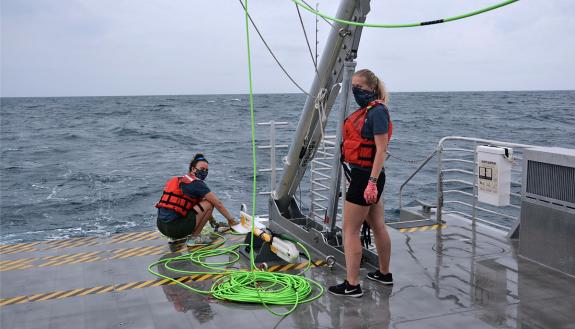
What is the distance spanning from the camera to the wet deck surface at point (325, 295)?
417 centimetres

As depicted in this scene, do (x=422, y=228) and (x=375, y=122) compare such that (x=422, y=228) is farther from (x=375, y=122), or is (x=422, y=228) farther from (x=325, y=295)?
(x=375, y=122)

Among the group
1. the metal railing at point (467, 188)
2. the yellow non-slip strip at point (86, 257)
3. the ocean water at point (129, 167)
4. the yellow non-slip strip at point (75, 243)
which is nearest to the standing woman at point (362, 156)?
the ocean water at point (129, 167)

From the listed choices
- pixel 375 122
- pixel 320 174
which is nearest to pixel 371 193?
pixel 375 122

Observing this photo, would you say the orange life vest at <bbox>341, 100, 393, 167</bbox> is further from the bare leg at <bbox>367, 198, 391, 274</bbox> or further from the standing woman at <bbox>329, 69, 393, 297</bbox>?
the bare leg at <bbox>367, 198, 391, 274</bbox>

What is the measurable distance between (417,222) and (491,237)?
96cm

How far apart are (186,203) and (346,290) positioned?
8.03 feet

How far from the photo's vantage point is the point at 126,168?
20938 mm

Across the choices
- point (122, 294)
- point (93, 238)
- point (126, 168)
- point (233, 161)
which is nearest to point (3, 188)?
point (126, 168)

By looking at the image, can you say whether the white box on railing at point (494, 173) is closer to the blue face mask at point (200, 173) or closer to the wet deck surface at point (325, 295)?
the wet deck surface at point (325, 295)

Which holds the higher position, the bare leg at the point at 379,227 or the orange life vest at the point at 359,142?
the orange life vest at the point at 359,142

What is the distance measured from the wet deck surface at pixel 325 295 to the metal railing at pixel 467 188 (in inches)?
Answer: 26.6

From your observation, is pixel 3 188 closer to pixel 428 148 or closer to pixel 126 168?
pixel 126 168

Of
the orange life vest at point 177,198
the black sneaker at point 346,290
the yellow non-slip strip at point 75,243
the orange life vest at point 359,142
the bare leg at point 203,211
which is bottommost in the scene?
the yellow non-slip strip at point 75,243

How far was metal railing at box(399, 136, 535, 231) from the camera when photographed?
6391 mm
